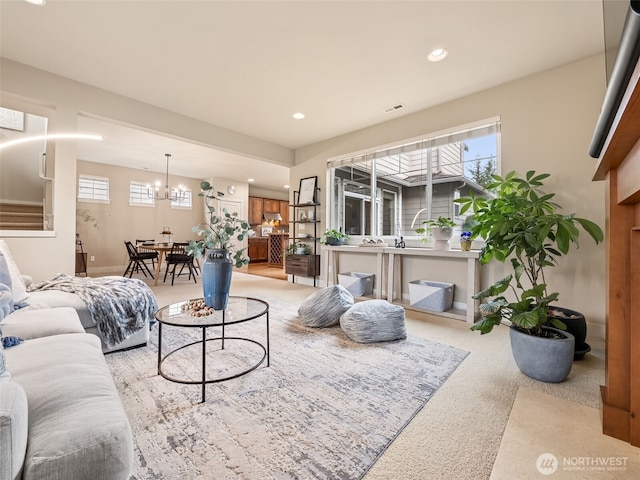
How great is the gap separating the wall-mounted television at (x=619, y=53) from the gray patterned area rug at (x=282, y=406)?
4.93 ft

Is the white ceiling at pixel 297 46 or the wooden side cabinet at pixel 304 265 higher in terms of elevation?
the white ceiling at pixel 297 46

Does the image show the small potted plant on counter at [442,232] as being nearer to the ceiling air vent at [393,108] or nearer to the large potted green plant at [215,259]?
the ceiling air vent at [393,108]

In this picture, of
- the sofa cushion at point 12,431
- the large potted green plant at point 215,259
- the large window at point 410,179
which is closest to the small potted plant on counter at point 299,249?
the large window at point 410,179

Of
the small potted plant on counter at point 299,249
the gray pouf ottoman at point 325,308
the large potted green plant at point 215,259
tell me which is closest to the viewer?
the large potted green plant at point 215,259

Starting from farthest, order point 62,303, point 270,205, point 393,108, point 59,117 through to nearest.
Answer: point 270,205, point 393,108, point 59,117, point 62,303

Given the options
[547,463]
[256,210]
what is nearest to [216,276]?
[547,463]

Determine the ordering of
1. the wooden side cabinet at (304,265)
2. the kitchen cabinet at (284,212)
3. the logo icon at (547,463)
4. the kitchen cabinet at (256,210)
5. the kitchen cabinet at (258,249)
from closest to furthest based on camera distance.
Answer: the logo icon at (547,463)
the wooden side cabinet at (304,265)
the kitchen cabinet at (258,249)
the kitchen cabinet at (256,210)
the kitchen cabinet at (284,212)

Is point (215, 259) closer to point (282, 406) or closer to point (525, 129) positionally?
point (282, 406)

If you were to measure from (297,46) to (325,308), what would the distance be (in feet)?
8.12

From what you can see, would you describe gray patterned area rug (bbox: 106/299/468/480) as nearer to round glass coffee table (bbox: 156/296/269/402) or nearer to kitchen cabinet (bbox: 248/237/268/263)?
round glass coffee table (bbox: 156/296/269/402)

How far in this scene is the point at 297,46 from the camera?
8.33ft

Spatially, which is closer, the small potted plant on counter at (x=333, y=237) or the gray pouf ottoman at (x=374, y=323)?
the gray pouf ottoman at (x=374, y=323)

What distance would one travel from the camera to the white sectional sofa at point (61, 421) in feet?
2.23

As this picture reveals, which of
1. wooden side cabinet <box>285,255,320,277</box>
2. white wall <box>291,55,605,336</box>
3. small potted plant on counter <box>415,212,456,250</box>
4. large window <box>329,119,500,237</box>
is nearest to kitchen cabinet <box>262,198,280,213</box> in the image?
wooden side cabinet <box>285,255,320,277</box>
